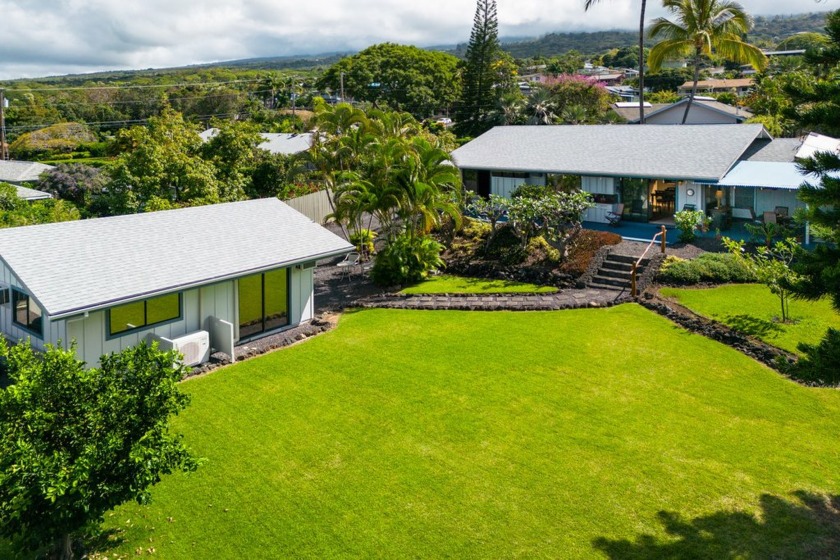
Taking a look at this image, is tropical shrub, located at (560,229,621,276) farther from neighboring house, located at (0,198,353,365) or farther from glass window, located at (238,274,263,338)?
glass window, located at (238,274,263,338)

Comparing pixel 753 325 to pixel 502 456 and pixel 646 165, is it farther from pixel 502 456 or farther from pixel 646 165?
pixel 646 165

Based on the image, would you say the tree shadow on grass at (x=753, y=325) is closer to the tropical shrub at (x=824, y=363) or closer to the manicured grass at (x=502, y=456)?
the manicured grass at (x=502, y=456)

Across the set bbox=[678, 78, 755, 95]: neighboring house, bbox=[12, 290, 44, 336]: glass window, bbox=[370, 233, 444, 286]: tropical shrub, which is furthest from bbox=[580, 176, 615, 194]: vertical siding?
bbox=[678, 78, 755, 95]: neighboring house

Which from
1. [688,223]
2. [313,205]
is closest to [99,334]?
[688,223]

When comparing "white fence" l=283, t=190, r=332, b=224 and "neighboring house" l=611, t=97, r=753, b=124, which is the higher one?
"neighboring house" l=611, t=97, r=753, b=124

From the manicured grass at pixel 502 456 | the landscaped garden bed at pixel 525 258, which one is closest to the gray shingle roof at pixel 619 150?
the landscaped garden bed at pixel 525 258
